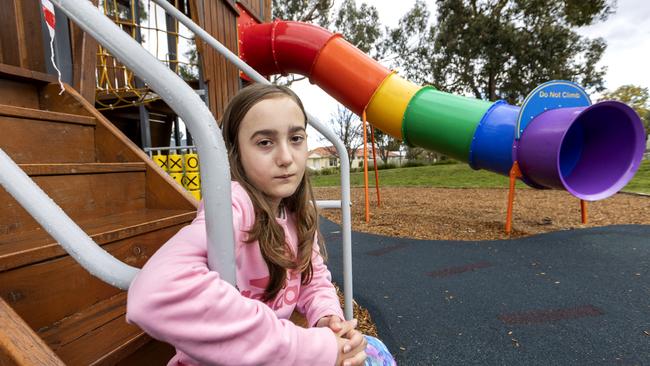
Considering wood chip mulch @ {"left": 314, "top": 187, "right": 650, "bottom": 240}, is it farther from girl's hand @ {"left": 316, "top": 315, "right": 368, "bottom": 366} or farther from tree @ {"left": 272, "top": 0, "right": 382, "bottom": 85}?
tree @ {"left": 272, "top": 0, "right": 382, "bottom": 85}

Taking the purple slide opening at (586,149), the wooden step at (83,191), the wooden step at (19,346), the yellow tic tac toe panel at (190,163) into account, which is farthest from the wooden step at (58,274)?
the purple slide opening at (586,149)

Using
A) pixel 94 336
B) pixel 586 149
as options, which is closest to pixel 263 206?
pixel 94 336

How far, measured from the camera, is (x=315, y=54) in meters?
5.32

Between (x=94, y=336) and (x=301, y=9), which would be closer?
(x=94, y=336)

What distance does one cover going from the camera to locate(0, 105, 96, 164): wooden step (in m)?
1.34

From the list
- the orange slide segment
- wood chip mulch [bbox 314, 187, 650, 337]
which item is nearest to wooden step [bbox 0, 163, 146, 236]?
wood chip mulch [bbox 314, 187, 650, 337]

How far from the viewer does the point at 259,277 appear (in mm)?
913

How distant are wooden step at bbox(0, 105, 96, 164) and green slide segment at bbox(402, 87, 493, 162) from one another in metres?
4.00

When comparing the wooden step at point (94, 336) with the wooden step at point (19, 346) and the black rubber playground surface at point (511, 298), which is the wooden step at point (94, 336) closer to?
the wooden step at point (19, 346)

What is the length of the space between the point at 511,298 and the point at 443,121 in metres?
2.81

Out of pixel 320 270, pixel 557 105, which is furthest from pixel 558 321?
pixel 557 105

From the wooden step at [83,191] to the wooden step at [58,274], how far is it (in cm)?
13

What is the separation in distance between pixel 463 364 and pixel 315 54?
482 centimetres

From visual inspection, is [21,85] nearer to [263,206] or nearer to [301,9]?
[263,206]
